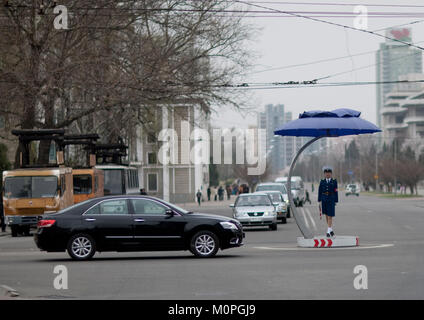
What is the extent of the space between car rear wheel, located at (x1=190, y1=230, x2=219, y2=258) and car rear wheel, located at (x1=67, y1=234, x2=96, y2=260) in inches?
88.1

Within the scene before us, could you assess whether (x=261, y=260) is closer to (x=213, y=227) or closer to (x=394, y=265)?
(x=213, y=227)

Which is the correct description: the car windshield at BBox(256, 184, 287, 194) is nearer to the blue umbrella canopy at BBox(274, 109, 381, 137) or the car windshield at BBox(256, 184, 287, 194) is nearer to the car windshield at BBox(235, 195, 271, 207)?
the car windshield at BBox(235, 195, 271, 207)

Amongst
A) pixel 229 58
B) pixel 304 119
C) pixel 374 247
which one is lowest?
pixel 374 247

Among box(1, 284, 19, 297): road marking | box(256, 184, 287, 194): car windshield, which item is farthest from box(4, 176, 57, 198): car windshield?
box(1, 284, 19, 297): road marking

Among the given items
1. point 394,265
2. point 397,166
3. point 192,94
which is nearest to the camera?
point 394,265

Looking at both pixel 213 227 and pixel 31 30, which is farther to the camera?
pixel 31 30

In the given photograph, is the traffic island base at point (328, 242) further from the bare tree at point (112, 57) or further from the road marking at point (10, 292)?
the bare tree at point (112, 57)

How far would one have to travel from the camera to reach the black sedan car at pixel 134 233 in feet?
64.8

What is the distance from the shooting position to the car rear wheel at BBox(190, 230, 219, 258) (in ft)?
65.0

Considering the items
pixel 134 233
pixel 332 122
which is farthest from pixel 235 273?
pixel 332 122

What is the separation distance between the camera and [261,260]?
62.6 ft

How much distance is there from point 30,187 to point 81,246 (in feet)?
51.2
